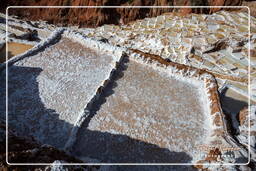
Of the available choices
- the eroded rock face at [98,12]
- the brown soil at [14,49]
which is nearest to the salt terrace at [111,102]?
the brown soil at [14,49]

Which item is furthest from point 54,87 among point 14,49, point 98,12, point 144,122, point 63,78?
point 98,12

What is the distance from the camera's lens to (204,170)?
6.09m

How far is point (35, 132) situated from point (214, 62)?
1076 centimetres

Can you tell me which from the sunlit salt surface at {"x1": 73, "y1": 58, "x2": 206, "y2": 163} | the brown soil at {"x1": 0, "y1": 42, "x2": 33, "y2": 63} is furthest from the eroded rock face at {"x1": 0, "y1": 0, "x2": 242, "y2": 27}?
the sunlit salt surface at {"x1": 73, "y1": 58, "x2": 206, "y2": 163}

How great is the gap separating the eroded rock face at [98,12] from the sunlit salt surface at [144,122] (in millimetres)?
17180

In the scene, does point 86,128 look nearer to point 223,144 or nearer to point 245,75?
point 223,144

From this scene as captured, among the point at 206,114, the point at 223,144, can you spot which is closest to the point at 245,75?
the point at 206,114

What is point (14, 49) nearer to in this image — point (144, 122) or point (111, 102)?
point (111, 102)

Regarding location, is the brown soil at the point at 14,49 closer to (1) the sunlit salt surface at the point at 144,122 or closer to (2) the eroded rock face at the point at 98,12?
(1) the sunlit salt surface at the point at 144,122

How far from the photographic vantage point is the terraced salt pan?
21.7 feet

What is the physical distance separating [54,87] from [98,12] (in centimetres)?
1797

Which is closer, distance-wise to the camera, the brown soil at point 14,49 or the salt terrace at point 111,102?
the salt terrace at point 111,102

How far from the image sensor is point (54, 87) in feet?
Answer: 25.3

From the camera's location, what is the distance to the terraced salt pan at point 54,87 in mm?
6617
